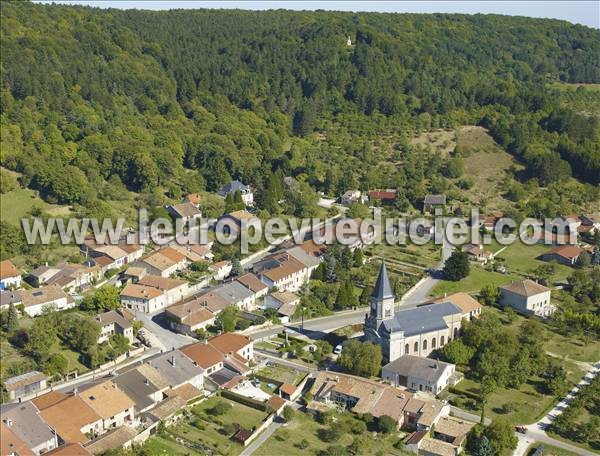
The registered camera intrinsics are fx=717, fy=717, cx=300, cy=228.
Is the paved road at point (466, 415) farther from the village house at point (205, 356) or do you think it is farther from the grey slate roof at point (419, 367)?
the village house at point (205, 356)

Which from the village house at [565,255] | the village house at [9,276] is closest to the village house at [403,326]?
the village house at [565,255]


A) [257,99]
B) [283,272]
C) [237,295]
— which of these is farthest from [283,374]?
[257,99]

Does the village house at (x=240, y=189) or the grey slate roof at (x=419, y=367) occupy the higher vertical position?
the village house at (x=240, y=189)

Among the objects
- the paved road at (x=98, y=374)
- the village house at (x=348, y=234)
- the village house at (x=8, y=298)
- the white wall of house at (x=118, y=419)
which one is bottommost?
the paved road at (x=98, y=374)

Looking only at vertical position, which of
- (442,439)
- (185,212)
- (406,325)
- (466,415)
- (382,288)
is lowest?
(466,415)

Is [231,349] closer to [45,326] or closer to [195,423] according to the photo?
[195,423]

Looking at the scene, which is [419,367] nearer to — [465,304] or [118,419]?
[465,304]

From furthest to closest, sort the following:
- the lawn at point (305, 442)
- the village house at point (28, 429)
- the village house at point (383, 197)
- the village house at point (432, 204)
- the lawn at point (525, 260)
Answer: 1. the village house at point (383, 197)
2. the village house at point (432, 204)
3. the lawn at point (525, 260)
4. the lawn at point (305, 442)
5. the village house at point (28, 429)
